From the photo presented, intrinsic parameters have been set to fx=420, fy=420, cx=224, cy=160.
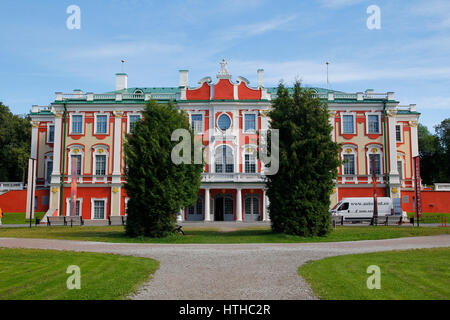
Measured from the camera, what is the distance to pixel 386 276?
10.7 meters

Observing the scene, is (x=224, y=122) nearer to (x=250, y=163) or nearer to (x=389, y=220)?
(x=250, y=163)

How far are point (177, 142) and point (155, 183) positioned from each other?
2.63 m

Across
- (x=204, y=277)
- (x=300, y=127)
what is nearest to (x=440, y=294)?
(x=204, y=277)

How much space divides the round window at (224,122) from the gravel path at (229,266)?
25.2 meters

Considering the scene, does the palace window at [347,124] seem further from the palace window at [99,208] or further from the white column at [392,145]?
the palace window at [99,208]

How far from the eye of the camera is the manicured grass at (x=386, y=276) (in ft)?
28.7

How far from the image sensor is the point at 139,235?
22.8m

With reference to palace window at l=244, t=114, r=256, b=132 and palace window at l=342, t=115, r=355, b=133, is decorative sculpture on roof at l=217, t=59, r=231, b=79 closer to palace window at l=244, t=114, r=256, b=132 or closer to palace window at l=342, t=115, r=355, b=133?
palace window at l=244, t=114, r=256, b=132

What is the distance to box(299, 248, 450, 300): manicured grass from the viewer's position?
8734mm

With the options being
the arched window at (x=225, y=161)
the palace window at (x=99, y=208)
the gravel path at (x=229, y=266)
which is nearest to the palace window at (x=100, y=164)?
the palace window at (x=99, y=208)

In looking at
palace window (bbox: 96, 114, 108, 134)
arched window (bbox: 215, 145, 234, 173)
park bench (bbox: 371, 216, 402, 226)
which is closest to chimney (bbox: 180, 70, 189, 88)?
palace window (bbox: 96, 114, 108, 134)

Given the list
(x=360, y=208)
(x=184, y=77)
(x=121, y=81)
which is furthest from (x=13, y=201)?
(x=360, y=208)

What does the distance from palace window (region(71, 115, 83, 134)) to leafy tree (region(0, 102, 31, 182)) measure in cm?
1485
